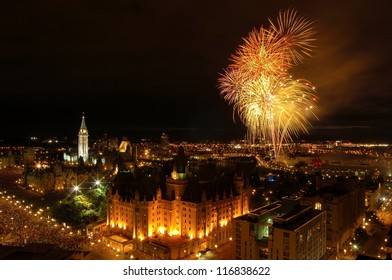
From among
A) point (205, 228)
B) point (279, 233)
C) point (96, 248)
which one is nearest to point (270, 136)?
point (279, 233)

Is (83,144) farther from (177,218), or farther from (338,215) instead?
(338,215)

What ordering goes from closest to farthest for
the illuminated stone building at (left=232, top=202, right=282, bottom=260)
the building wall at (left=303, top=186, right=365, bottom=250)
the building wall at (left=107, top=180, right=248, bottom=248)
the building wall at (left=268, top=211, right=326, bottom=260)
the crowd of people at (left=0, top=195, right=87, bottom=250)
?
the building wall at (left=268, top=211, right=326, bottom=260), the illuminated stone building at (left=232, top=202, right=282, bottom=260), the building wall at (left=303, top=186, right=365, bottom=250), the crowd of people at (left=0, top=195, right=87, bottom=250), the building wall at (left=107, top=180, right=248, bottom=248)

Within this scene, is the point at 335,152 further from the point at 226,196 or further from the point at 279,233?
the point at 279,233

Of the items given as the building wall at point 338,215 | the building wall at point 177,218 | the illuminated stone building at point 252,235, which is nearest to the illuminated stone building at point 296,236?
the illuminated stone building at point 252,235

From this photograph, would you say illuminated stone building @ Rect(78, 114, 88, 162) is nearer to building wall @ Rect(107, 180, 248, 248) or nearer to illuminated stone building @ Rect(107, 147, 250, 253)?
illuminated stone building @ Rect(107, 147, 250, 253)

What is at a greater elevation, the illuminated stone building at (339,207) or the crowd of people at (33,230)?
the illuminated stone building at (339,207)

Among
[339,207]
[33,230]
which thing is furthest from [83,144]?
[339,207]

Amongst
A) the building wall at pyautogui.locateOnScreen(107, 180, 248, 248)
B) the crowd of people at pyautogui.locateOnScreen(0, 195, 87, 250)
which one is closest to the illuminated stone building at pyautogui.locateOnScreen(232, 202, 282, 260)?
the building wall at pyautogui.locateOnScreen(107, 180, 248, 248)

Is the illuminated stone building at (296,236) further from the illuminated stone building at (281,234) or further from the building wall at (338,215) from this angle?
the building wall at (338,215)
